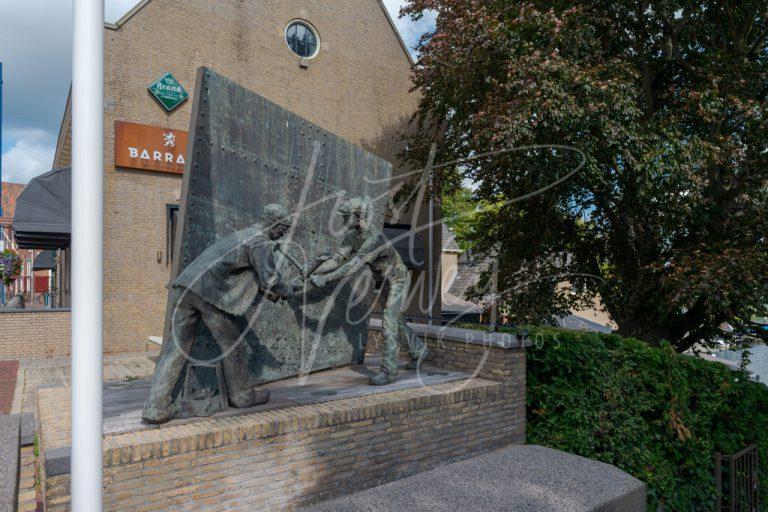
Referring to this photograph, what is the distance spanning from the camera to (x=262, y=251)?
5168mm

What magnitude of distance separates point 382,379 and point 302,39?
16422 millimetres

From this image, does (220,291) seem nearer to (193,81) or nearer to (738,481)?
(738,481)

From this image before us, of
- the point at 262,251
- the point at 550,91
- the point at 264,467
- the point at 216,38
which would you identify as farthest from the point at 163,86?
the point at 264,467

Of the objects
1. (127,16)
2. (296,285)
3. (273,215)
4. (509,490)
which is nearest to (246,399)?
(296,285)

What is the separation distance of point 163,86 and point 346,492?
14.9 meters

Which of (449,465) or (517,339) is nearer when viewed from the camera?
(449,465)

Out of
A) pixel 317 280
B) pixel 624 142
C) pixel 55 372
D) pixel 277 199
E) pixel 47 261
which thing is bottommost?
pixel 55 372

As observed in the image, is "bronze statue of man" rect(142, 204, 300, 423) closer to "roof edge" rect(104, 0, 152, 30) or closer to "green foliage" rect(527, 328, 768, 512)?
"green foliage" rect(527, 328, 768, 512)

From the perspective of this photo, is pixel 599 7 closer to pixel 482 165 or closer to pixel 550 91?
pixel 550 91

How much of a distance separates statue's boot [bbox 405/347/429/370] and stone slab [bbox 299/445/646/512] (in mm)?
1653

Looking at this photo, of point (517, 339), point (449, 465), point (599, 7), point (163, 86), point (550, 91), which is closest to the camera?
point (449, 465)

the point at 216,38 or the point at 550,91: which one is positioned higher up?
the point at 216,38

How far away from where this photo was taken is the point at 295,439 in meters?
5.32

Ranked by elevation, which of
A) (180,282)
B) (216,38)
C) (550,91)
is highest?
(216,38)
